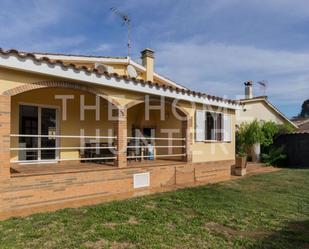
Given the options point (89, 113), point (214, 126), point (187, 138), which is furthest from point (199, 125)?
point (89, 113)

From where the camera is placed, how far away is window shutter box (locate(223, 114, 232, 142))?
1587 cm

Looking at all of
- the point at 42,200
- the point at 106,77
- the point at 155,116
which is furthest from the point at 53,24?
the point at 42,200

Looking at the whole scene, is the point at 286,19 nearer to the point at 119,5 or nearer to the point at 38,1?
the point at 119,5

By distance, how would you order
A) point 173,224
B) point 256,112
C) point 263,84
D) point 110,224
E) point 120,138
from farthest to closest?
point 263,84 < point 256,112 < point 120,138 < point 173,224 < point 110,224

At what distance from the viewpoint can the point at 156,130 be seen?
52.1 feet

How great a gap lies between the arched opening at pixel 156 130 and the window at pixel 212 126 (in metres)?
0.92

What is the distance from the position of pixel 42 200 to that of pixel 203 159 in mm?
8090

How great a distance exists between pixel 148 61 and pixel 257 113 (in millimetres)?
13107

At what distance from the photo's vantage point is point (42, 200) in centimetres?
846

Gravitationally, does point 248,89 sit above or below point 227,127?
above

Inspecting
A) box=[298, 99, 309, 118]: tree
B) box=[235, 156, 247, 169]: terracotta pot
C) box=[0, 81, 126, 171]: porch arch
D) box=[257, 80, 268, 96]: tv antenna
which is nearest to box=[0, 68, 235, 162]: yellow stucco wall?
box=[0, 81, 126, 171]: porch arch

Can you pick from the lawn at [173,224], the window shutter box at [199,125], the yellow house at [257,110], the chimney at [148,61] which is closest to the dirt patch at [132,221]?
the lawn at [173,224]

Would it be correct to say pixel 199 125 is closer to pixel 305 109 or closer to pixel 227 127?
pixel 227 127

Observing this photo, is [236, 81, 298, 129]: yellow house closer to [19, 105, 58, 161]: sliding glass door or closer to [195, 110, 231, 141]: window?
[195, 110, 231, 141]: window
